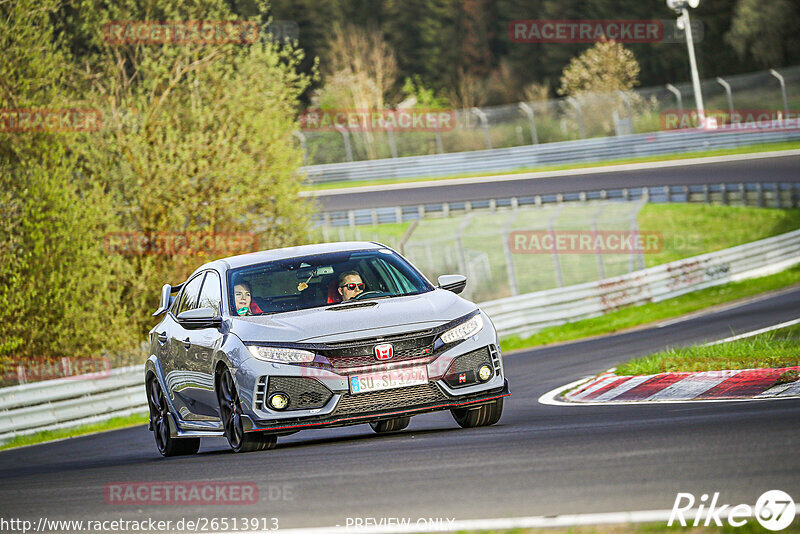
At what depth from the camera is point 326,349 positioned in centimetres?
904

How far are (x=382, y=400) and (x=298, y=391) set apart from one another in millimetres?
605

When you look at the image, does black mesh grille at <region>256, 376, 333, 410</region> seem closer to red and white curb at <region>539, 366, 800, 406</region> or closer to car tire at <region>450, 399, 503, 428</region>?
car tire at <region>450, 399, 503, 428</region>

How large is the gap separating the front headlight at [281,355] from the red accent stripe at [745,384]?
3528 mm

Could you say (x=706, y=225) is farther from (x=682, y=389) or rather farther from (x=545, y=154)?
(x=682, y=389)

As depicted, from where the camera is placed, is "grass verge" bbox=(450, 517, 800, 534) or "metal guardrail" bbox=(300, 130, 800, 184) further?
"metal guardrail" bbox=(300, 130, 800, 184)

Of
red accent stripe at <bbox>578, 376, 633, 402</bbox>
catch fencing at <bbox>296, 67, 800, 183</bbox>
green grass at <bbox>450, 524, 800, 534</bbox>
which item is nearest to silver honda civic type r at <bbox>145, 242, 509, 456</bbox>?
red accent stripe at <bbox>578, 376, 633, 402</bbox>

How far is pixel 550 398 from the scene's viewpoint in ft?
42.4

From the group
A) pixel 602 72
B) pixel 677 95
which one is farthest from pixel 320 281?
pixel 602 72

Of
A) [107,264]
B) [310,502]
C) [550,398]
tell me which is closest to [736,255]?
[107,264]

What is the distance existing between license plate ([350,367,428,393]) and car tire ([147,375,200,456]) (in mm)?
2867

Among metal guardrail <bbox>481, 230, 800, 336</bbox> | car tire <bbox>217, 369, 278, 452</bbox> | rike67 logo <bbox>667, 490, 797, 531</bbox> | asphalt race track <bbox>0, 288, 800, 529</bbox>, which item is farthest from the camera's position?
metal guardrail <bbox>481, 230, 800, 336</bbox>

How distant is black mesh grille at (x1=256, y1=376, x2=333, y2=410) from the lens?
29.7 ft

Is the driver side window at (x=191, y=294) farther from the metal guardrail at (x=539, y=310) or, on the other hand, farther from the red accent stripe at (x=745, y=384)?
the metal guardrail at (x=539, y=310)

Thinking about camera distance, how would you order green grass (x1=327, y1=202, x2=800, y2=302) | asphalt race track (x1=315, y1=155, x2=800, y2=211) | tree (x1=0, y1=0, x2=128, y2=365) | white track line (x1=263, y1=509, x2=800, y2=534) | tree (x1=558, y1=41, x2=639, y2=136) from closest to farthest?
1. white track line (x1=263, y1=509, x2=800, y2=534)
2. tree (x1=0, y1=0, x2=128, y2=365)
3. green grass (x1=327, y1=202, x2=800, y2=302)
4. asphalt race track (x1=315, y1=155, x2=800, y2=211)
5. tree (x1=558, y1=41, x2=639, y2=136)
